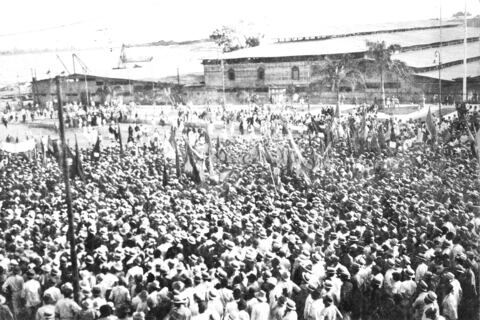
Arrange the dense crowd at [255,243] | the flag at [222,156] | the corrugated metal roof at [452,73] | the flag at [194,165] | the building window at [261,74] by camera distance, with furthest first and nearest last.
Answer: the building window at [261,74], the corrugated metal roof at [452,73], the flag at [222,156], the flag at [194,165], the dense crowd at [255,243]

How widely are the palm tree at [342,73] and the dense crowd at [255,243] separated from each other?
17684mm

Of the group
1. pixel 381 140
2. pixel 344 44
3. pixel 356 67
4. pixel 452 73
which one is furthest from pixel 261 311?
pixel 344 44

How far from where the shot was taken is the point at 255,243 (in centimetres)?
969

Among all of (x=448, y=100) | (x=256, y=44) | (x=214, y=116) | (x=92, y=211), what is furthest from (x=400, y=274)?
(x=256, y=44)

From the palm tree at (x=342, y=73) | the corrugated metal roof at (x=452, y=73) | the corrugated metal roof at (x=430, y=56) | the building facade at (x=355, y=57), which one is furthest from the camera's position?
the corrugated metal roof at (x=430, y=56)

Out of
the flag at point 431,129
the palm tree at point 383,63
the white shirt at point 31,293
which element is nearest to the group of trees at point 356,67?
the palm tree at point 383,63

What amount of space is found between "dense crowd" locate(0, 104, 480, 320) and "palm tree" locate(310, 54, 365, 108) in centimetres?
1768

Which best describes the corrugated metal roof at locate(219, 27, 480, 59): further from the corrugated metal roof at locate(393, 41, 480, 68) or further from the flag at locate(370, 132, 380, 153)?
the flag at locate(370, 132, 380, 153)

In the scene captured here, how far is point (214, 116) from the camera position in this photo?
34281 millimetres

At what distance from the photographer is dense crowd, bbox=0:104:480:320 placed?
285 inches

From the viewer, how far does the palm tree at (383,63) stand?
3104cm

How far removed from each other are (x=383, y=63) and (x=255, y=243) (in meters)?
24.6

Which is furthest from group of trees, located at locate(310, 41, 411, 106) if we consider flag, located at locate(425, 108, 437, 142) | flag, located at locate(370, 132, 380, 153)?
flag, located at locate(425, 108, 437, 142)

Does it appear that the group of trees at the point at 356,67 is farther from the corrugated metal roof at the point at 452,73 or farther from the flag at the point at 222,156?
the flag at the point at 222,156
